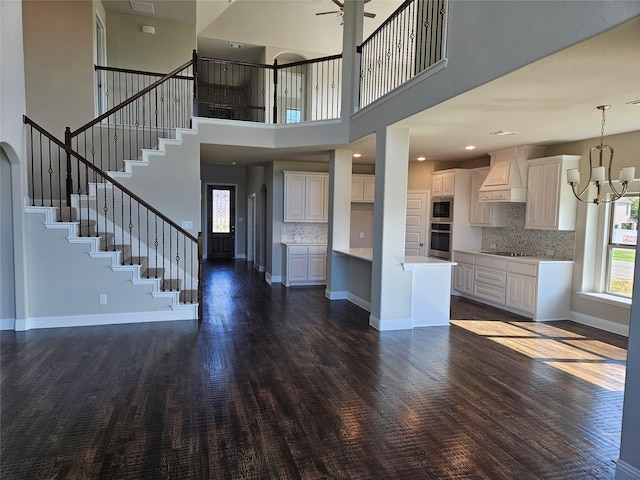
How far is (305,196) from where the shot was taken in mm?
8422

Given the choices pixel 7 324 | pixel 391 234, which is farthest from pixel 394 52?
pixel 7 324

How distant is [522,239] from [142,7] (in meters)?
8.09

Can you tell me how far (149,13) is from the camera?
24.7 feet

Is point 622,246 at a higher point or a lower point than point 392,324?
higher

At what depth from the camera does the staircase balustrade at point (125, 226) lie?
18.5 ft

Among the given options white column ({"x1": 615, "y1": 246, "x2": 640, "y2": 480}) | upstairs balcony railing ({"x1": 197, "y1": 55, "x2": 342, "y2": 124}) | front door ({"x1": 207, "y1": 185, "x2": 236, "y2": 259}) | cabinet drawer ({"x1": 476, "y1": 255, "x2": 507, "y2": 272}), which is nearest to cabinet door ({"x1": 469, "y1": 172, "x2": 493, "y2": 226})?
cabinet drawer ({"x1": 476, "y1": 255, "x2": 507, "y2": 272})

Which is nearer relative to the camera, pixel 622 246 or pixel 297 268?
pixel 622 246

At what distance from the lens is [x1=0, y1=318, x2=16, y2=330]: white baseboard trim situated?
491 cm

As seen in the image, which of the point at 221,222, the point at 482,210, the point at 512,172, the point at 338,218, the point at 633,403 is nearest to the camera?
the point at 633,403

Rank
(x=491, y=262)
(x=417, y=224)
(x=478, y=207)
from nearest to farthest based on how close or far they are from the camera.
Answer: (x=491, y=262)
(x=478, y=207)
(x=417, y=224)

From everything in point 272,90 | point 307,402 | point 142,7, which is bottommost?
point 307,402

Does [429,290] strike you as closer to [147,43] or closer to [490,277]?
[490,277]

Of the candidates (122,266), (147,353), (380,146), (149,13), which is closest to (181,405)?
(147,353)

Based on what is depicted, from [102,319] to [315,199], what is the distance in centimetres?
474
